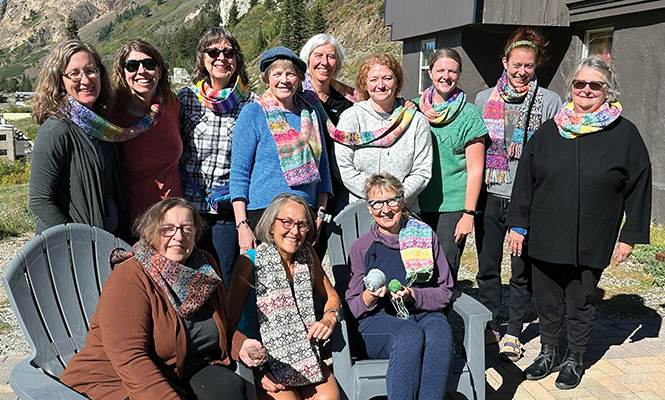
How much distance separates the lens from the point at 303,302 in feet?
8.56

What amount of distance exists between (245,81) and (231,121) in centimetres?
31

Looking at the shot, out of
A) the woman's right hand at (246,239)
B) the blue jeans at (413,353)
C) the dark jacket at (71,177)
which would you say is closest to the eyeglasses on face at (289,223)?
the woman's right hand at (246,239)

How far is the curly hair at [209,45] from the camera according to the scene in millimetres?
3129

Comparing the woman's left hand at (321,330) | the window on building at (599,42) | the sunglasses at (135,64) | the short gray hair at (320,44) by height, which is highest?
the window on building at (599,42)

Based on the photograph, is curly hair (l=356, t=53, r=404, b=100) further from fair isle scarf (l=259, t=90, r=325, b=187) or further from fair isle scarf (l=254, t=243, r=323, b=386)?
fair isle scarf (l=254, t=243, r=323, b=386)

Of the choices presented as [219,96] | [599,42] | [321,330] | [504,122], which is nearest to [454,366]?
[321,330]

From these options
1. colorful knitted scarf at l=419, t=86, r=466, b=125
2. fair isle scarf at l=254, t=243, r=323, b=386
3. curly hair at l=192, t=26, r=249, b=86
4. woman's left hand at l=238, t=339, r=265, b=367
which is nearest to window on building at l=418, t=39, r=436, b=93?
colorful knitted scarf at l=419, t=86, r=466, b=125

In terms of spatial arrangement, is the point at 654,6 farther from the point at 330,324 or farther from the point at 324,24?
the point at 324,24

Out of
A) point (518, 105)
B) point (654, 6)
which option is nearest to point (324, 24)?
point (654, 6)

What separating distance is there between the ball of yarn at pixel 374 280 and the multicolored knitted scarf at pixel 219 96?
4.20 feet

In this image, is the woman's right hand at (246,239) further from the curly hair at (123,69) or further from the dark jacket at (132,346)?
the curly hair at (123,69)

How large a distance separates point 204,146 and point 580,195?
85.0 inches

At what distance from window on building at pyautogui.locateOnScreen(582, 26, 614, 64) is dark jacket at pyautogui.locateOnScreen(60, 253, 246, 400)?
327 inches

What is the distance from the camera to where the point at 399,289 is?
275 centimetres
